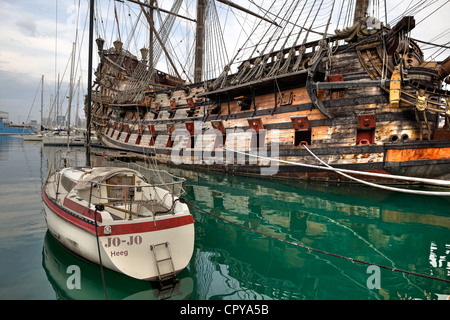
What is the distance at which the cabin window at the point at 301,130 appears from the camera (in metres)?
13.8

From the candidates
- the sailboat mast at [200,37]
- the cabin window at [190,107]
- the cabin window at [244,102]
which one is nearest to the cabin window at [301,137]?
the cabin window at [244,102]

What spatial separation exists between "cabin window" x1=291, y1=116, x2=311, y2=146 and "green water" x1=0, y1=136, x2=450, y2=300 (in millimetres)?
4641

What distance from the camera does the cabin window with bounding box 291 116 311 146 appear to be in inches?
545

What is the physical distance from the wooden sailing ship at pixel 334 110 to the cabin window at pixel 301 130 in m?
0.05

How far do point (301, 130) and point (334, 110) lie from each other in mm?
1931

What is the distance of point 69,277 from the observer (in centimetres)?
482

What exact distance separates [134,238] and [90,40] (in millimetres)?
10025

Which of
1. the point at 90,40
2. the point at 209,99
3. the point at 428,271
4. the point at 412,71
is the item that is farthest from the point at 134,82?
the point at 428,271

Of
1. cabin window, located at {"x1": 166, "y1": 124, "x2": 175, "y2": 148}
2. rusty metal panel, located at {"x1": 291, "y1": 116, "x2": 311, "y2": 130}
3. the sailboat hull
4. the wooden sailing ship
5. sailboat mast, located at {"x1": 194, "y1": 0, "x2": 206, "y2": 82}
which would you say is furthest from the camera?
sailboat mast, located at {"x1": 194, "y1": 0, "x2": 206, "y2": 82}

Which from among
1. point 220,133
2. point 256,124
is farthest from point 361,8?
point 220,133

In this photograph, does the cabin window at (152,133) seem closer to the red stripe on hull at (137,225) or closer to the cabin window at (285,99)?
the cabin window at (285,99)

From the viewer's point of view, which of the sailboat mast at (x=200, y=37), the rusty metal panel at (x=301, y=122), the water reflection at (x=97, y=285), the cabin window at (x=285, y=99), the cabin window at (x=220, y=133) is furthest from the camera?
the sailboat mast at (x=200, y=37)

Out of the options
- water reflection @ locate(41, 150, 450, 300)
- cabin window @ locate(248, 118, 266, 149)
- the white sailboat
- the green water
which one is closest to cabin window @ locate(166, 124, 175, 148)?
cabin window @ locate(248, 118, 266, 149)

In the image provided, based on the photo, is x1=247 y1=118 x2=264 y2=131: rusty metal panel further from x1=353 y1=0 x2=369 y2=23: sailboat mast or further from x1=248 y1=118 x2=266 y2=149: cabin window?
x1=353 y1=0 x2=369 y2=23: sailboat mast
